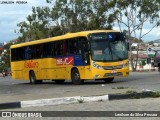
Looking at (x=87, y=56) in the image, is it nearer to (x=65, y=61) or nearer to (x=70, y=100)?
(x=65, y=61)

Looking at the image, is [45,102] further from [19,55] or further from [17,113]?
[19,55]

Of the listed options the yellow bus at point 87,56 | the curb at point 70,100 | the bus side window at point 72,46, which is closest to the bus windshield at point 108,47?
the yellow bus at point 87,56

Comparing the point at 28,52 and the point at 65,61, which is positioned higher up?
the point at 28,52

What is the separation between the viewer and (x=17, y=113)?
36.3 ft

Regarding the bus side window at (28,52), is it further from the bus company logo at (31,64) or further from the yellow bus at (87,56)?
the yellow bus at (87,56)

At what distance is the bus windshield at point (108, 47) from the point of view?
23.5m

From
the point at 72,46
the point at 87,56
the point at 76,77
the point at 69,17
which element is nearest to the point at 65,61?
the point at 72,46

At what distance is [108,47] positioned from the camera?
77.6 ft

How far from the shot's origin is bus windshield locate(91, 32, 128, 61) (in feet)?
76.9

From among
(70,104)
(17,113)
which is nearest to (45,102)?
(70,104)

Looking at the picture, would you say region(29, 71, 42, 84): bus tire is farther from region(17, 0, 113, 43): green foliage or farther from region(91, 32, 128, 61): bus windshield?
region(17, 0, 113, 43): green foliage

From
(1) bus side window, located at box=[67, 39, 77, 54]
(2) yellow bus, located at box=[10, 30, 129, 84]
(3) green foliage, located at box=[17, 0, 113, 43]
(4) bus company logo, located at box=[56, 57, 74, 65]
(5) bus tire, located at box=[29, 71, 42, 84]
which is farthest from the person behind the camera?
(3) green foliage, located at box=[17, 0, 113, 43]

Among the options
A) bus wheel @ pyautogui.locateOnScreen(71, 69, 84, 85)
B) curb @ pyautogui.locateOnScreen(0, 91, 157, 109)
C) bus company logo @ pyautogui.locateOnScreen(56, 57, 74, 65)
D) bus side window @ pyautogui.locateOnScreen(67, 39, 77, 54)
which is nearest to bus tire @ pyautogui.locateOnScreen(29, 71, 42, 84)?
bus company logo @ pyautogui.locateOnScreen(56, 57, 74, 65)

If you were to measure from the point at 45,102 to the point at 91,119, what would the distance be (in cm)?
394
